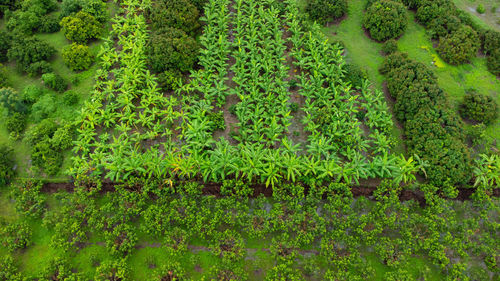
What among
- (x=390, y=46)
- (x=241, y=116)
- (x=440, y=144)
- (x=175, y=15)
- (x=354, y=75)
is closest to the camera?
(x=440, y=144)

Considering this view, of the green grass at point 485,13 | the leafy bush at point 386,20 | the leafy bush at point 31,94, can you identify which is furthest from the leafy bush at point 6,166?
the green grass at point 485,13

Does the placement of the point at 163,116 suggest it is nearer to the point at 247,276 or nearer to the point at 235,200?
the point at 235,200

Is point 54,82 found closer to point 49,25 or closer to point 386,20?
point 49,25

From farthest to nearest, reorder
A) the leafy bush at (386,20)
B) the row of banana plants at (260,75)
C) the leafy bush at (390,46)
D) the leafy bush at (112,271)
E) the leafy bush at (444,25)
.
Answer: the leafy bush at (386,20)
the leafy bush at (444,25)
the leafy bush at (390,46)
the row of banana plants at (260,75)
the leafy bush at (112,271)

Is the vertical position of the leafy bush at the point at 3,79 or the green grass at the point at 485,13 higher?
the green grass at the point at 485,13

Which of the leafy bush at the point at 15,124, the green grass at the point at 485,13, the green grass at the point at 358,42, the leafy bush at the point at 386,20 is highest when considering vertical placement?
the green grass at the point at 485,13

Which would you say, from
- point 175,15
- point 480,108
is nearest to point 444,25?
point 480,108

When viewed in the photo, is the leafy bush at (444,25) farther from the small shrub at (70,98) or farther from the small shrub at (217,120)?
the small shrub at (70,98)
